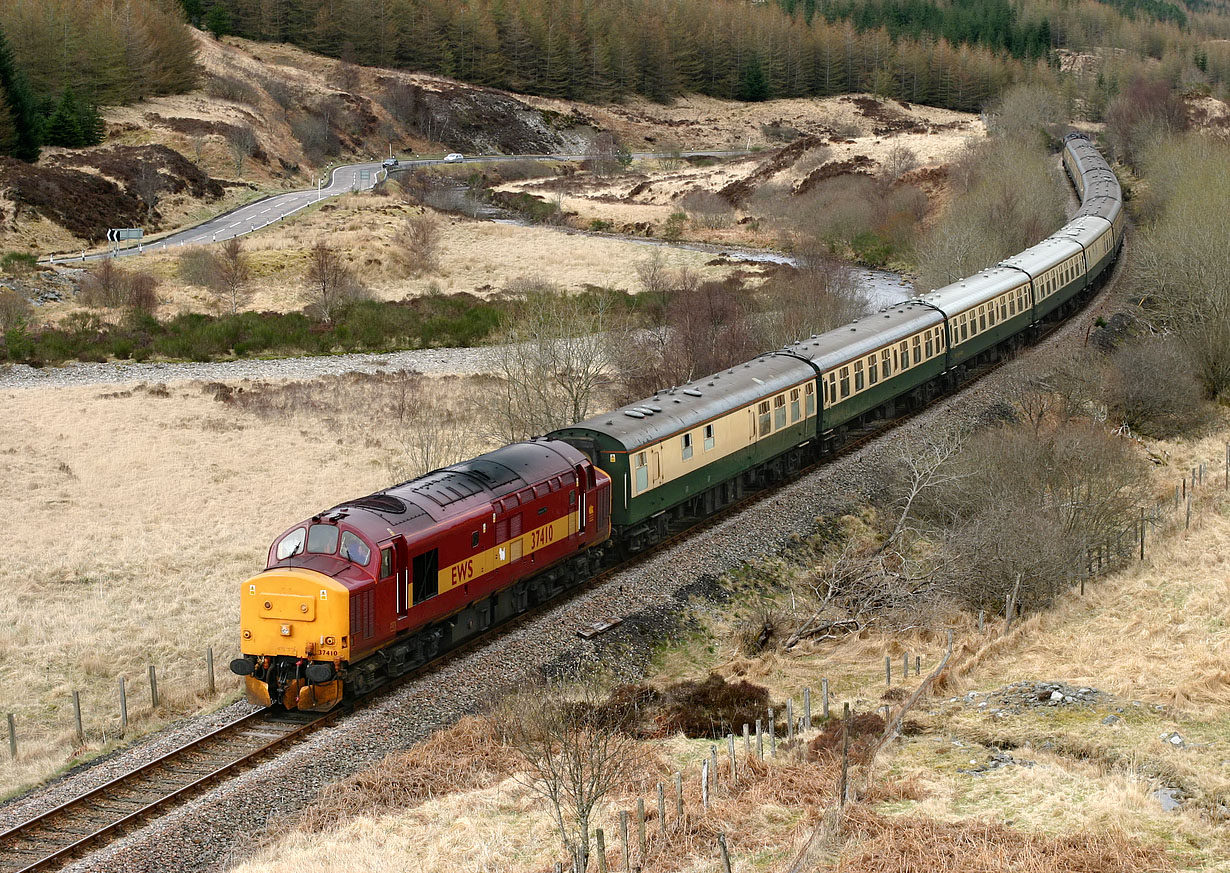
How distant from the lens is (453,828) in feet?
52.5

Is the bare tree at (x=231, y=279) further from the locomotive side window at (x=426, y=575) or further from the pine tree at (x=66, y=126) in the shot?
the locomotive side window at (x=426, y=575)

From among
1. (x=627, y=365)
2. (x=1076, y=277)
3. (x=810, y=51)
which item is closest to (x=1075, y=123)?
(x=810, y=51)

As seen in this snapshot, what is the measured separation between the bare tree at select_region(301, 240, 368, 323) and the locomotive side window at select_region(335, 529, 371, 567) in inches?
1757

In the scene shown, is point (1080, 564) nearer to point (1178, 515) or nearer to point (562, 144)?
point (1178, 515)

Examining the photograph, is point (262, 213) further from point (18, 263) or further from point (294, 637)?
point (294, 637)

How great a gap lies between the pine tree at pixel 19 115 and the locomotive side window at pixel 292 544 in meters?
74.5

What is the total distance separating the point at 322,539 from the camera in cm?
2020

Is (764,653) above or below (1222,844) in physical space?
below

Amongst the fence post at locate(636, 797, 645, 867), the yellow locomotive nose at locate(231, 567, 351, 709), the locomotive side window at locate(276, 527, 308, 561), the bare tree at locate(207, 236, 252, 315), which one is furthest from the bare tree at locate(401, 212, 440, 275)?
the fence post at locate(636, 797, 645, 867)

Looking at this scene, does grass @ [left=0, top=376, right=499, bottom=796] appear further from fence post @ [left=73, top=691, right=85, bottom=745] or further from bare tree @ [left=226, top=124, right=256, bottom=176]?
bare tree @ [left=226, top=124, right=256, bottom=176]

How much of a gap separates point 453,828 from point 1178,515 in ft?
74.7

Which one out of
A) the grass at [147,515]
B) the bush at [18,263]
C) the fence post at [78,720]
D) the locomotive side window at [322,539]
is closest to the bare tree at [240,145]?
the bush at [18,263]

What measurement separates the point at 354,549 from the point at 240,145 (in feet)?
294

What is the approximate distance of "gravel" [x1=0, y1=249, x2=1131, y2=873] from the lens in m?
16.3
